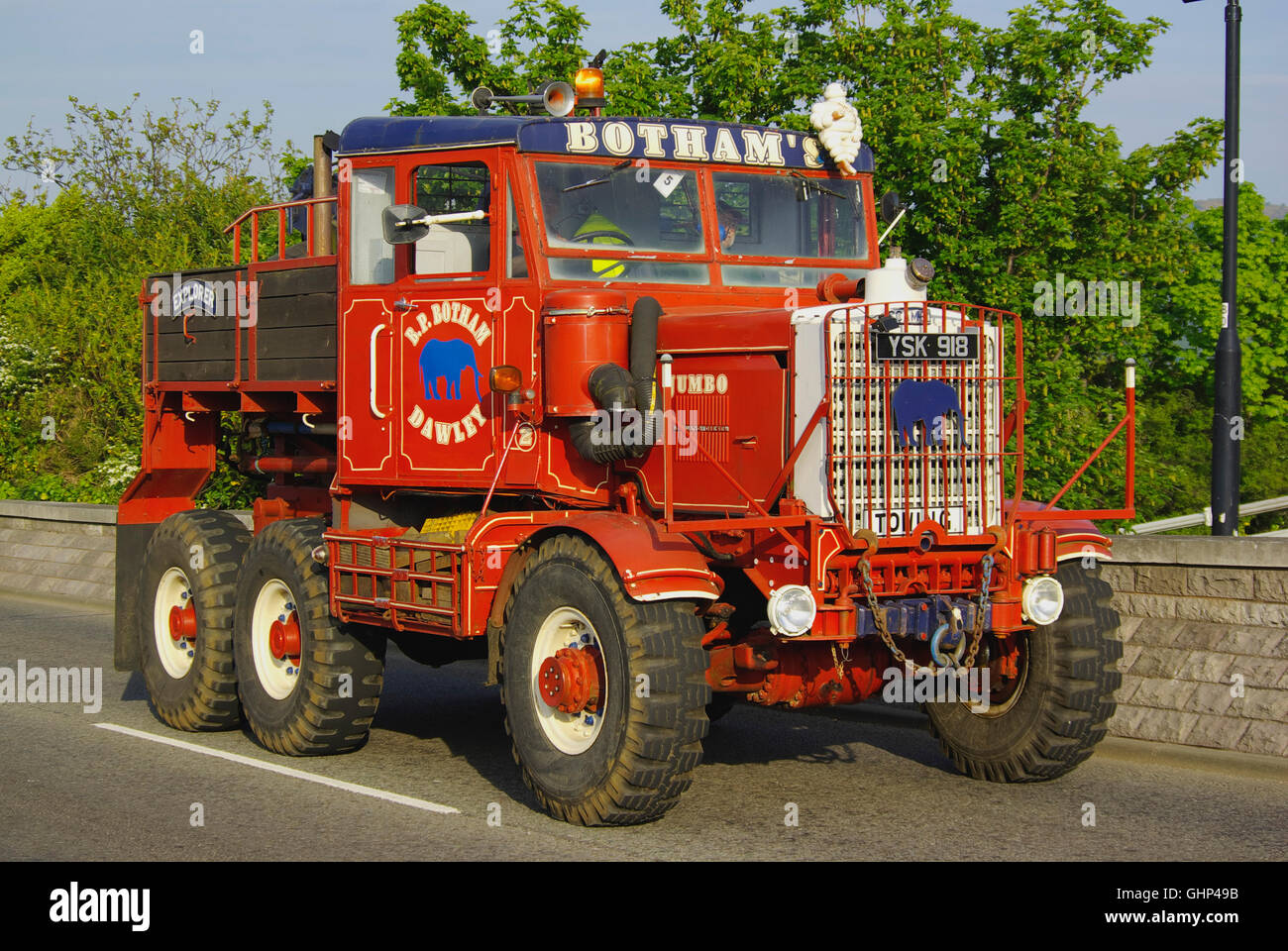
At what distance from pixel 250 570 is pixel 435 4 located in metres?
12.1

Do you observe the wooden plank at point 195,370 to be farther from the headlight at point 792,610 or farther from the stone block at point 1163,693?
the stone block at point 1163,693

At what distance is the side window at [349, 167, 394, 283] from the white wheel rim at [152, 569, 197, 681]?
120 inches

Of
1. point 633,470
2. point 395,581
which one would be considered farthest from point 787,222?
point 395,581

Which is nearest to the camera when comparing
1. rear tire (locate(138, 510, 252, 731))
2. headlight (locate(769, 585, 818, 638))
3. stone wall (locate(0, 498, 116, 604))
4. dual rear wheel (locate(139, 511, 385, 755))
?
headlight (locate(769, 585, 818, 638))

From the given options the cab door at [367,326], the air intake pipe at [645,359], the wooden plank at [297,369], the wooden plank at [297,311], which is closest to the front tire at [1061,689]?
the air intake pipe at [645,359]

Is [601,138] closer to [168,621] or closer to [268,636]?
[268,636]

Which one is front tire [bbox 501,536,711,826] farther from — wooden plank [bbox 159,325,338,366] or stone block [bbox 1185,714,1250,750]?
stone block [bbox 1185,714,1250,750]

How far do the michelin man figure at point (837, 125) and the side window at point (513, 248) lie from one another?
2064mm

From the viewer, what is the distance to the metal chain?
7.54 metres

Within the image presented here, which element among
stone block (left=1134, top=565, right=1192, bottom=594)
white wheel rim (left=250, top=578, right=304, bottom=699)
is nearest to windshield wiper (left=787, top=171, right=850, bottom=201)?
stone block (left=1134, top=565, right=1192, bottom=594)

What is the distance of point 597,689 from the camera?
780cm

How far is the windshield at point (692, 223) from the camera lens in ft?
29.0

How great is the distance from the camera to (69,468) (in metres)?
25.5

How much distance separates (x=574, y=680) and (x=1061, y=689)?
2.68 m
